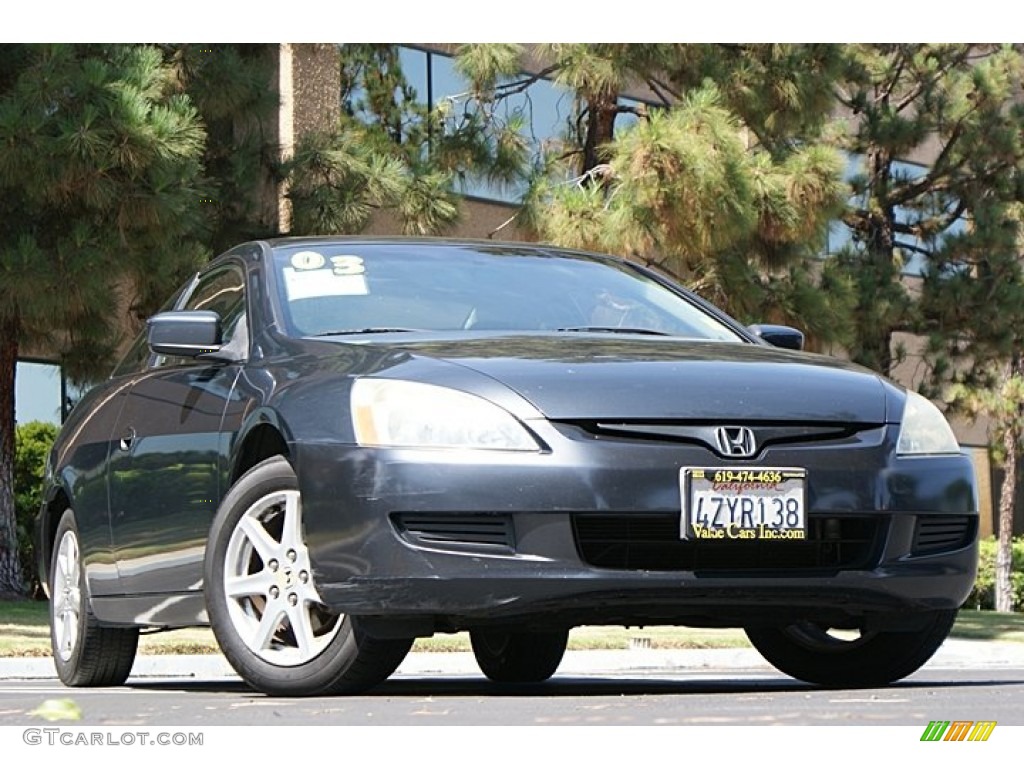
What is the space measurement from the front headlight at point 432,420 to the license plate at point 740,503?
0.47 m

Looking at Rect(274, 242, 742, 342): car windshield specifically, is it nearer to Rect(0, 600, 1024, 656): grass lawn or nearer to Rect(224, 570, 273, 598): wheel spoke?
Rect(224, 570, 273, 598): wheel spoke

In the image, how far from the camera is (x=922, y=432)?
6.54 metres

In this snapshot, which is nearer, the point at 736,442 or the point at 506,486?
the point at 506,486

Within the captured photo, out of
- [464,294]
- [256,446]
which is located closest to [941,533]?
[464,294]

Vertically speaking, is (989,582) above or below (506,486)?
below

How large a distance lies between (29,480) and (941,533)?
15409mm

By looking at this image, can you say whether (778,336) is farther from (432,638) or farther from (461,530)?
(432,638)

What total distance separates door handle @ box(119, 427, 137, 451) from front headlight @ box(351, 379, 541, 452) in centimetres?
174

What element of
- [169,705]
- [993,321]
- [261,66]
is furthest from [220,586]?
[993,321]

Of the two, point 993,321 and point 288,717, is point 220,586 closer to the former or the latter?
point 288,717

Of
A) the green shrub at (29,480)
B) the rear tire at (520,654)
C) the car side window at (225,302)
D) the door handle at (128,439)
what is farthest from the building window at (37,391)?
the door handle at (128,439)

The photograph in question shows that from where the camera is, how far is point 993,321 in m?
26.3

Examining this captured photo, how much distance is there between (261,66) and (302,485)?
14181 mm

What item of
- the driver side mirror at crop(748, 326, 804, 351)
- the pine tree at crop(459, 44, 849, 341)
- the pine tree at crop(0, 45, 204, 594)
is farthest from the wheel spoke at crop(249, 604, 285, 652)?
the pine tree at crop(459, 44, 849, 341)
